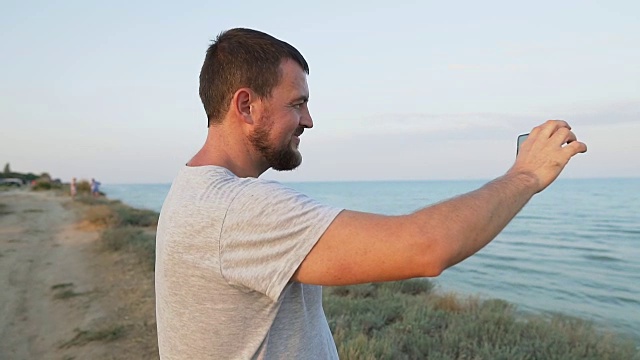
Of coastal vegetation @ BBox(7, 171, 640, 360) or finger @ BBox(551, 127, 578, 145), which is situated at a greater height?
finger @ BBox(551, 127, 578, 145)

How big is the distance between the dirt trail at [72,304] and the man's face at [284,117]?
456cm

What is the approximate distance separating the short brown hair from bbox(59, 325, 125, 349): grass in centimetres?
514

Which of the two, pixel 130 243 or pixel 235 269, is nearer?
A: pixel 235 269

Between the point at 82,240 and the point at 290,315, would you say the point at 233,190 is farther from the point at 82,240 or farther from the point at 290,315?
the point at 82,240

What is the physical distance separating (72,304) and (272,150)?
7.02 meters

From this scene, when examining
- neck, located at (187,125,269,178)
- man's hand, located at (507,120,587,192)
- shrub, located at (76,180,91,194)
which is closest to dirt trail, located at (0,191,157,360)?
neck, located at (187,125,269,178)

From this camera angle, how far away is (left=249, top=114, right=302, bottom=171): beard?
1.44m

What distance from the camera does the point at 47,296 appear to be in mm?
7879

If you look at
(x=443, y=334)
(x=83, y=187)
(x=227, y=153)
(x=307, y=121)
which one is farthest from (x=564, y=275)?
(x=83, y=187)

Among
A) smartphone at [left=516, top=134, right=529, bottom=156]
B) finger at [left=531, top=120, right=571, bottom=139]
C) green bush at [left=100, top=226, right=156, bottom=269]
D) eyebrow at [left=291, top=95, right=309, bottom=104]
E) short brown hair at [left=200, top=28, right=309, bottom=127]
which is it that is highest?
short brown hair at [left=200, top=28, right=309, bottom=127]

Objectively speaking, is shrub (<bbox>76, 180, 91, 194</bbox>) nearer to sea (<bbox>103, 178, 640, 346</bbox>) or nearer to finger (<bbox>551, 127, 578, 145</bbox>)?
sea (<bbox>103, 178, 640, 346</bbox>)

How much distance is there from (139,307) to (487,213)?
6552mm

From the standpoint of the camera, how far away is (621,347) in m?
6.08

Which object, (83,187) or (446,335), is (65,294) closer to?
(446,335)
